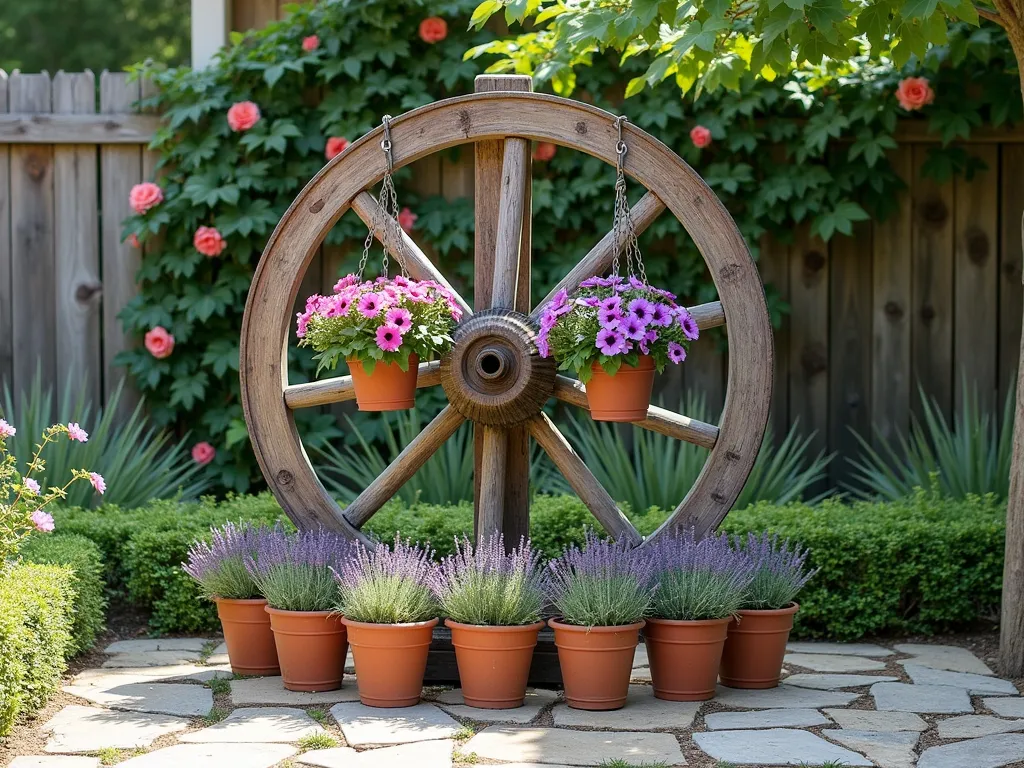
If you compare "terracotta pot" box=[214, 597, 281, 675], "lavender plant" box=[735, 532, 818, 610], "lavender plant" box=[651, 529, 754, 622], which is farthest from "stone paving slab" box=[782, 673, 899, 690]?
"terracotta pot" box=[214, 597, 281, 675]

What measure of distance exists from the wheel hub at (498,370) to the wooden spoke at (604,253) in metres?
0.11

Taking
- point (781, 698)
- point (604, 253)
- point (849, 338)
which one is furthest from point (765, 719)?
point (849, 338)

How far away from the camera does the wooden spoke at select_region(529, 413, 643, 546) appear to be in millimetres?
3561

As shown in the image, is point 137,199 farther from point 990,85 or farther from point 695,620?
point 990,85

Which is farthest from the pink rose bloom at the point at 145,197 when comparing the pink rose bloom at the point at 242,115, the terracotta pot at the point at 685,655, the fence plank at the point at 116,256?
the terracotta pot at the point at 685,655

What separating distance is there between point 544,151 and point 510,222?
1754 millimetres

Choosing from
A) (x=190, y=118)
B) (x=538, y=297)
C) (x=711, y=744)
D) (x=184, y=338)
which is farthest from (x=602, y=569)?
(x=190, y=118)

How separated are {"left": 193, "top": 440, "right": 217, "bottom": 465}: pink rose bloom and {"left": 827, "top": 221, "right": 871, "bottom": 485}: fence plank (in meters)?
2.72

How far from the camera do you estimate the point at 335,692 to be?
3.31 metres

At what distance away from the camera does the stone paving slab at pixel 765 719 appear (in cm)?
293

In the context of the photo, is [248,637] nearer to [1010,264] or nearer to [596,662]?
[596,662]

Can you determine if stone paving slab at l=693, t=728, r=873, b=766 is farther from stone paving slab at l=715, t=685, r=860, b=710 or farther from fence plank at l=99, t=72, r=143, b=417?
fence plank at l=99, t=72, r=143, b=417

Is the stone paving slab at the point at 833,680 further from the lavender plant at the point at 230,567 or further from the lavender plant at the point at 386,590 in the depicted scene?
the lavender plant at the point at 230,567

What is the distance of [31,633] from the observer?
9.66 feet
